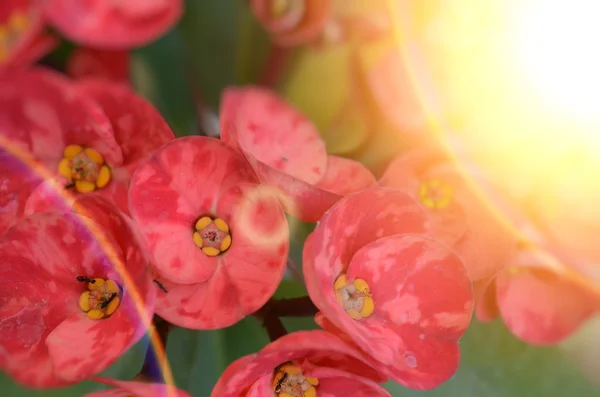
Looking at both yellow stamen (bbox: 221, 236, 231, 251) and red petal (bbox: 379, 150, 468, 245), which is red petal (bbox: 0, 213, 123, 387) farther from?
red petal (bbox: 379, 150, 468, 245)

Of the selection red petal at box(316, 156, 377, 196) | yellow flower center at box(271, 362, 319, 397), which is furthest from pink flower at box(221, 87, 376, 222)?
yellow flower center at box(271, 362, 319, 397)

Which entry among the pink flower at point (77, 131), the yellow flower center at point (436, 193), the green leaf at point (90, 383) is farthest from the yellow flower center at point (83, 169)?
the yellow flower center at point (436, 193)

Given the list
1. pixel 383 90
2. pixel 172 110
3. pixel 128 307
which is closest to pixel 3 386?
pixel 128 307

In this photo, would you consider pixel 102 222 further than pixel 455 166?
No

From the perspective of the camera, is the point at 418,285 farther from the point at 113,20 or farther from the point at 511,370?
the point at 113,20

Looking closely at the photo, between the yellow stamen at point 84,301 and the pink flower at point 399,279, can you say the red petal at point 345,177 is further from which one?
the yellow stamen at point 84,301

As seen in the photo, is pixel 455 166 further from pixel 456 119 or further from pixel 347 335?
pixel 347 335

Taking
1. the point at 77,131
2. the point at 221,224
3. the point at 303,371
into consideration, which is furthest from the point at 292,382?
the point at 77,131
